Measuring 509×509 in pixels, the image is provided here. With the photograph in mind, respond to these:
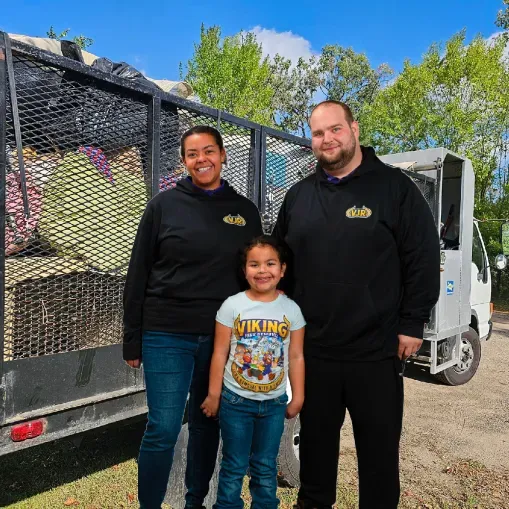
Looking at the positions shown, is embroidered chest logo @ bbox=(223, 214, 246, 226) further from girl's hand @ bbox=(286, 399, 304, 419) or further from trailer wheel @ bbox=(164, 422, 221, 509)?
trailer wheel @ bbox=(164, 422, 221, 509)

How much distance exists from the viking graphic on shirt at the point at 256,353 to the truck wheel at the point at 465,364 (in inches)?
183

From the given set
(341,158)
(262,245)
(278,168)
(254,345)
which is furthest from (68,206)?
(278,168)

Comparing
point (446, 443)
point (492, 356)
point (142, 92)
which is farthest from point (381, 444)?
point (492, 356)

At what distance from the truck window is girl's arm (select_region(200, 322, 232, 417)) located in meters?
5.53

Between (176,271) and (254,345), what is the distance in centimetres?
47

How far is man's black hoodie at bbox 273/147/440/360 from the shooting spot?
7.20 ft

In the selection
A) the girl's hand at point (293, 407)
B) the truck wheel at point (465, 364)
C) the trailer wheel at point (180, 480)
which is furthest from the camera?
the truck wheel at point (465, 364)

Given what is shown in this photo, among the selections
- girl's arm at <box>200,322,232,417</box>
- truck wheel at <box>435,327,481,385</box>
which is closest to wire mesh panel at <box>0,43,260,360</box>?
girl's arm at <box>200,322,232,417</box>

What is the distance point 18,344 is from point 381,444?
5.44 ft

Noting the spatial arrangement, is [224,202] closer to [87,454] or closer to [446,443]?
[87,454]

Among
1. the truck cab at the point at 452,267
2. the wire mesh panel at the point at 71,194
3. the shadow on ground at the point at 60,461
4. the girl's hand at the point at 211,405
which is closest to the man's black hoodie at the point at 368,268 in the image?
the girl's hand at the point at 211,405

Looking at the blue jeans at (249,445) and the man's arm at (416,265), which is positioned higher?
the man's arm at (416,265)

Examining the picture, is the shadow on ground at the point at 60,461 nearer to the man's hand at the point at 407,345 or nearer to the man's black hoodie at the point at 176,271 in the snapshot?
the man's black hoodie at the point at 176,271

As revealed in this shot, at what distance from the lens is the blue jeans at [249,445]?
2.21 meters
